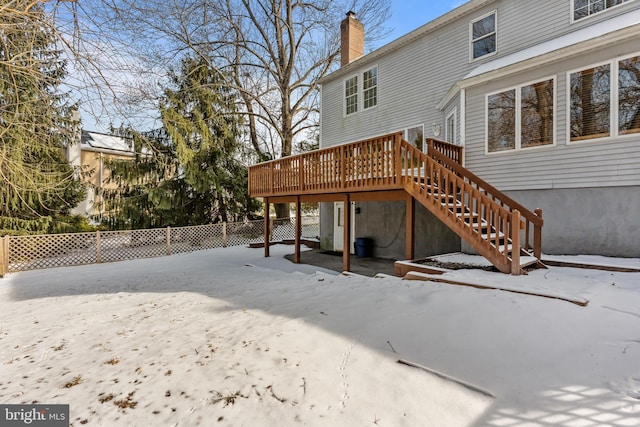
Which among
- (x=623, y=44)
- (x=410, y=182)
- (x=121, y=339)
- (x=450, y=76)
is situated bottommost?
(x=121, y=339)

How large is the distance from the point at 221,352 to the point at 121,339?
1366 millimetres

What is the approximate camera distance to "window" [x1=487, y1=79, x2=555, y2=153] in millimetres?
6535

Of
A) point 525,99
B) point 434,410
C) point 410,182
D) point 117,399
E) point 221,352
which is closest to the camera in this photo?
point 434,410

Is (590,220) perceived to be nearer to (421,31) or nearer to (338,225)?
(421,31)

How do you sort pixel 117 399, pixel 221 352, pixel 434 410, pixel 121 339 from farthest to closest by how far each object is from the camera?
pixel 121 339 → pixel 221 352 → pixel 117 399 → pixel 434 410

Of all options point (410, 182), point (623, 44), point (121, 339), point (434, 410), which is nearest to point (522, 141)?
point (623, 44)

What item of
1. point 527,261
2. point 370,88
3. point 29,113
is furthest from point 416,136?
point 29,113

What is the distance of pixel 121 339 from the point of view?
11.6ft

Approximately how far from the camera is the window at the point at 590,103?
585cm

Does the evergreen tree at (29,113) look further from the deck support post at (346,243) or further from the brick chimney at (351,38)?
the brick chimney at (351,38)

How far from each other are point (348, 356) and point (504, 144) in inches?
254

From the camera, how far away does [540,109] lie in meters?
6.61

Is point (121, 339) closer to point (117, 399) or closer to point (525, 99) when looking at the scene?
point (117, 399)

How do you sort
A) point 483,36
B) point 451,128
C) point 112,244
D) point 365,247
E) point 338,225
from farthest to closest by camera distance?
point 338,225 → point 112,244 → point 365,247 → point 451,128 → point 483,36
